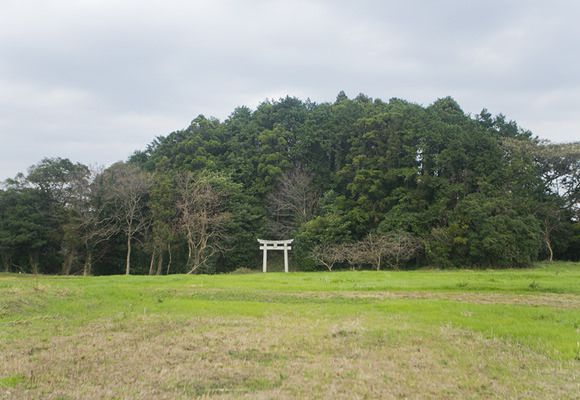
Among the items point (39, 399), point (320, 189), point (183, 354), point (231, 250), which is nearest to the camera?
point (39, 399)

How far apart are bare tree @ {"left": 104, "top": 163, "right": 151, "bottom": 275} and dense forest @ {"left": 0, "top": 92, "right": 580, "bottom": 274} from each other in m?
0.12

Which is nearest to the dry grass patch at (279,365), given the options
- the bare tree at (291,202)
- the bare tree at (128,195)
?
the bare tree at (128,195)

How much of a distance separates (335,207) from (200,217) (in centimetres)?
1076

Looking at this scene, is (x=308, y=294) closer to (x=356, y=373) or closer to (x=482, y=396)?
(x=356, y=373)

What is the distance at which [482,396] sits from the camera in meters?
5.13

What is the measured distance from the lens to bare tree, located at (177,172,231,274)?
34781 mm

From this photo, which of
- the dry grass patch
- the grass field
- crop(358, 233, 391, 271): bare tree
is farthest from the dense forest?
the dry grass patch

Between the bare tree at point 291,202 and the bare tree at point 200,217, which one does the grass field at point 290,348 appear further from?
the bare tree at point 291,202

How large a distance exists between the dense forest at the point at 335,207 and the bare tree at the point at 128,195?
119 millimetres

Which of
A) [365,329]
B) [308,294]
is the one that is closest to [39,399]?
[365,329]

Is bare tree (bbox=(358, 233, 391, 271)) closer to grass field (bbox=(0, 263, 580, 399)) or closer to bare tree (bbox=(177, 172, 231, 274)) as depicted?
bare tree (bbox=(177, 172, 231, 274))

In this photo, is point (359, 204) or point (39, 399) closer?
point (39, 399)

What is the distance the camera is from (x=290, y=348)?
24.6 ft

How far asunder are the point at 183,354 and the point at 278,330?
8.26ft
